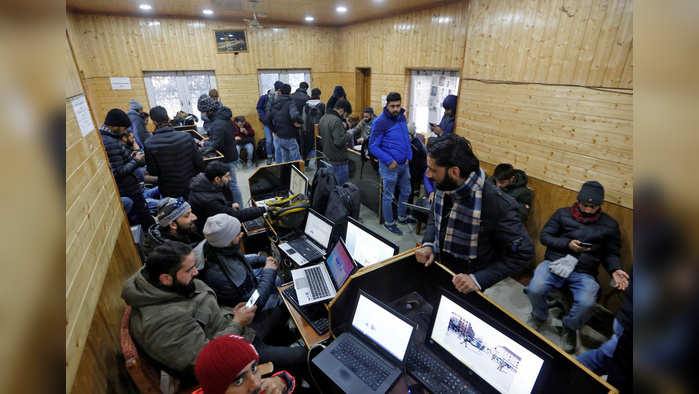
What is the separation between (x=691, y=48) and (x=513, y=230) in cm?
192

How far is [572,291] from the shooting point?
2.91 m

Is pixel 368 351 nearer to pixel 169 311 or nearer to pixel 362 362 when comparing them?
pixel 362 362

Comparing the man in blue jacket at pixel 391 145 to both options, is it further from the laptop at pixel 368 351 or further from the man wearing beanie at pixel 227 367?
the man wearing beanie at pixel 227 367

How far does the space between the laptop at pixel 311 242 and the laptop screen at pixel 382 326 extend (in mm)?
956

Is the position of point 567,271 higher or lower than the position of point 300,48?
lower

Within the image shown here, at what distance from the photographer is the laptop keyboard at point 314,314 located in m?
2.13

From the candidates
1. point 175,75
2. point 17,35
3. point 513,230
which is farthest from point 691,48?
point 175,75

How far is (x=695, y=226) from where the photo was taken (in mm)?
221

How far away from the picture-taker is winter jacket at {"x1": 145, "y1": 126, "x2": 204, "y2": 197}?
3.66 metres

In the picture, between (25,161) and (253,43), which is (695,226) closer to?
(25,161)

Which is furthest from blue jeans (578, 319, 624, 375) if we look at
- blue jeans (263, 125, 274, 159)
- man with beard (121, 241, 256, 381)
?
blue jeans (263, 125, 274, 159)

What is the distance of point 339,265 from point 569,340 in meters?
2.19

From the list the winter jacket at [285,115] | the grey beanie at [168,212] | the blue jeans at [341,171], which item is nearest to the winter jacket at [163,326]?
the grey beanie at [168,212]

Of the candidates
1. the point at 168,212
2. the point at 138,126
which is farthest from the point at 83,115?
the point at 138,126
